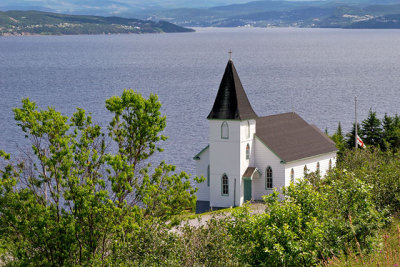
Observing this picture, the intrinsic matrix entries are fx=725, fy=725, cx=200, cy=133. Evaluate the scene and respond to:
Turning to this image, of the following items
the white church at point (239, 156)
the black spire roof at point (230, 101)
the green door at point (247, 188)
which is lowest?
the green door at point (247, 188)

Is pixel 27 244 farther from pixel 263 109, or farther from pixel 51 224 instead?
pixel 263 109

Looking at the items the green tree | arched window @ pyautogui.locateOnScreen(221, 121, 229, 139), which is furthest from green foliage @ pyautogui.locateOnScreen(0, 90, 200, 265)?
the green tree

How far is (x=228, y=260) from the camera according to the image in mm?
30859

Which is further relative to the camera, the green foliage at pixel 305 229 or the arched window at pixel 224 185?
the arched window at pixel 224 185

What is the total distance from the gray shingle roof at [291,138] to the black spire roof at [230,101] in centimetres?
339

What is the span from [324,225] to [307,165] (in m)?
32.5

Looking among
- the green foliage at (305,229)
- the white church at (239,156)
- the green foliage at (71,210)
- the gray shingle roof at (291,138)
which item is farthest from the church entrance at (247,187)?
the green foliage at (305,229)

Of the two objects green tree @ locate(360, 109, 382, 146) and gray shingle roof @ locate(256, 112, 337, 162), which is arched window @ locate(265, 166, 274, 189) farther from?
green tree @ locate(360, 109, 382, 146)

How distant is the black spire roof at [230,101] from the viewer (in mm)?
59906

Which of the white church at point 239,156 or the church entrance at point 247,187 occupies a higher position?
the white church at point 239,156

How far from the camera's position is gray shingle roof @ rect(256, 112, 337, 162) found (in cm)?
6206

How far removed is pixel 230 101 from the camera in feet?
197

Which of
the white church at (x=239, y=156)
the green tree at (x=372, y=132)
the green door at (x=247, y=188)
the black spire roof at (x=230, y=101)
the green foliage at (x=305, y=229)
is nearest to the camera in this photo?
the green foliage at (x=305, y=229)

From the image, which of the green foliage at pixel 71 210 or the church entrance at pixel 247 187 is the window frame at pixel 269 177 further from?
the green foliage at pixel 71 210
